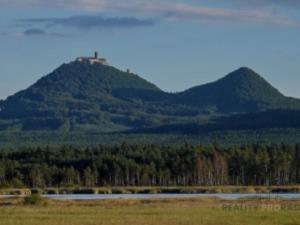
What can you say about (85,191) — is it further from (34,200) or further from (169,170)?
(34,200)

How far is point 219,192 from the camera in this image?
372ft

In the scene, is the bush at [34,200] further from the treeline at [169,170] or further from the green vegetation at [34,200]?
the treeline at [169,170]

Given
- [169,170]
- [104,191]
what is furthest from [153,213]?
[169,170]

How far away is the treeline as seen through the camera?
133250mm

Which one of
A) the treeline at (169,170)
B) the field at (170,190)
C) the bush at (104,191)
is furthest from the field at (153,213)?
the treeline at (169,170)

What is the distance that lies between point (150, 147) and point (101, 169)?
1659 cm

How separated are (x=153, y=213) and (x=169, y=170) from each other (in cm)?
7345

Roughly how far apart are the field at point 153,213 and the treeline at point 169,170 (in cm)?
5336

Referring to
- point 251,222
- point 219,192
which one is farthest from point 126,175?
point 251,222

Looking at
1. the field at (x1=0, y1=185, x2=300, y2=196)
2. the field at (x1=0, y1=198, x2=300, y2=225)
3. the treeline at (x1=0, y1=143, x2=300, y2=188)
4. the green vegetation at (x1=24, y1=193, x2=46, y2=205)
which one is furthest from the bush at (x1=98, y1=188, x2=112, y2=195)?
the green vegetation at (x1=24, y1=193, x2=46, y2=205)

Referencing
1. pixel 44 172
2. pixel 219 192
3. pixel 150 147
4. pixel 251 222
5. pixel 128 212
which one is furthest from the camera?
pixel 150 147

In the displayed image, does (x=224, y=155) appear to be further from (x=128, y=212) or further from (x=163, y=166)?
(x=128, y=212)

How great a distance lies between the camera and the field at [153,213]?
55.0 meters

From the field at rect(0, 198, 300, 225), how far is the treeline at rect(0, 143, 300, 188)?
175ft
